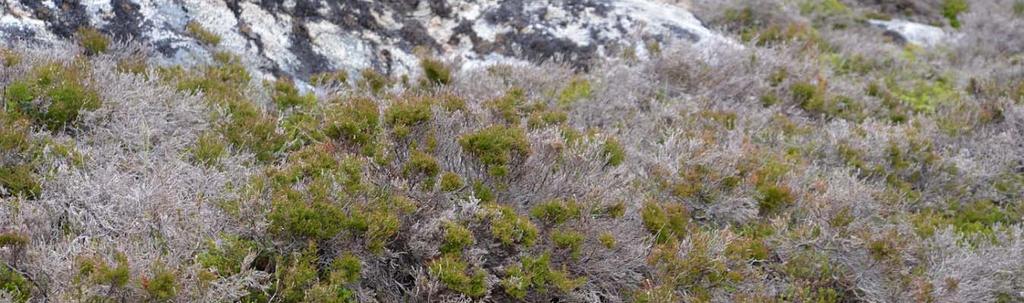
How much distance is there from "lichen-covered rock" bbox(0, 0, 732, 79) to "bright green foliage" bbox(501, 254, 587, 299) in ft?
10.1

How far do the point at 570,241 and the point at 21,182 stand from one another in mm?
2309

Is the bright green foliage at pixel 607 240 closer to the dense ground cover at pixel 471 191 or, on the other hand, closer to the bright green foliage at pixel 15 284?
the dense ground cover at pixel 471 191

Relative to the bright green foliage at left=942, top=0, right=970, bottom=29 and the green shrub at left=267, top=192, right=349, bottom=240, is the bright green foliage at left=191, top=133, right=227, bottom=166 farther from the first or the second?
the bright green foliage at left=942, top=0, right=970, bottom=29

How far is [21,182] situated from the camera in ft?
10.9

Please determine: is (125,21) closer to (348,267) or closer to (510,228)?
(348,267)

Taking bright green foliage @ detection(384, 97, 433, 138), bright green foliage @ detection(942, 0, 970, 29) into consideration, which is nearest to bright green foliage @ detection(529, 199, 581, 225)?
bright green foliage @ detection(384, 97, 433, 138)

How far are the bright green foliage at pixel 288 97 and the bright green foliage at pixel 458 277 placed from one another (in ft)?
7.34

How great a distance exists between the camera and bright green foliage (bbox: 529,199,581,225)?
3570 millimetres

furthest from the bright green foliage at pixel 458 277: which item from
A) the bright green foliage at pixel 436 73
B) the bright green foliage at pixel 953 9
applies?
the bright green foliage at pixel 953 9

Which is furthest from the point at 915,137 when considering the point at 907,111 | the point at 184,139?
the point at 184,139

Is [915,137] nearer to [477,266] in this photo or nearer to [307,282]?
[477,266]

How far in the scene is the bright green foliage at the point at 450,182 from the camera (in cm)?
355

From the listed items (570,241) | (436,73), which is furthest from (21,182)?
(436,73)

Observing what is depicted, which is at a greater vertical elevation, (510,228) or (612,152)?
(510,228)
